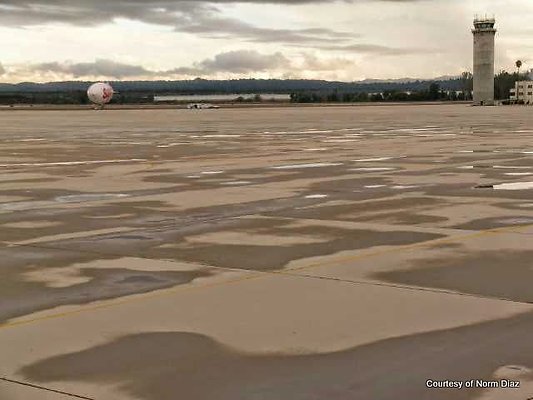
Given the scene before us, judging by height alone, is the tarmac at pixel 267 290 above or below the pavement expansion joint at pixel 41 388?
below

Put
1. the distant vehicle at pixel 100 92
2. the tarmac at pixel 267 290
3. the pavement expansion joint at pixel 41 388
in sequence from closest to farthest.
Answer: the pavement expansion joint at pixel 41 388, the tarmac at pixel 267 290, the distant vehicle at pixel 100 92

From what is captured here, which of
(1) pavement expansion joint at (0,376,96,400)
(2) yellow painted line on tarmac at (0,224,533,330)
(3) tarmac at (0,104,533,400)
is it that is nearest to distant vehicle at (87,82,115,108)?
(3) tarmac at (0,104,533,400)

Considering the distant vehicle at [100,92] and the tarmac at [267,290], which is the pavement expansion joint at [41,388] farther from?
the distant vehicle at [100,92]

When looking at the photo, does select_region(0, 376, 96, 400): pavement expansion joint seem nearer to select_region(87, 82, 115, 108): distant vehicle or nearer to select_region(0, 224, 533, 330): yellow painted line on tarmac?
select_region(0, 224, 533, 330): yellow painted line on tarmac

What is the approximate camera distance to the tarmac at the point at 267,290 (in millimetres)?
7641

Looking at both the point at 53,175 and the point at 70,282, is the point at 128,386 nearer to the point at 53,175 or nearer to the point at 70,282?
the point at 70,282

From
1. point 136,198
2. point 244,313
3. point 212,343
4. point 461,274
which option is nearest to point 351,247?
point 461,274

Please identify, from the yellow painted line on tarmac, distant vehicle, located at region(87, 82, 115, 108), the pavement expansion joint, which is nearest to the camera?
the pavement expansion joint

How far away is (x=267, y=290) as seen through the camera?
10.9m

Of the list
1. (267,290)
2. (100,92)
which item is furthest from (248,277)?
(100,92)

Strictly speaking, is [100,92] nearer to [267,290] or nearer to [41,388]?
[267,290]

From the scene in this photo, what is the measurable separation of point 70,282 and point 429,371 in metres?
5.40

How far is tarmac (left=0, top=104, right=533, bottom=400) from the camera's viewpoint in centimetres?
764

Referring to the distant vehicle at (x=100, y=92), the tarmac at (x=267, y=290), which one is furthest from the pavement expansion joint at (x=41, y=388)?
the distant vehicle at (x=100, y=92)
